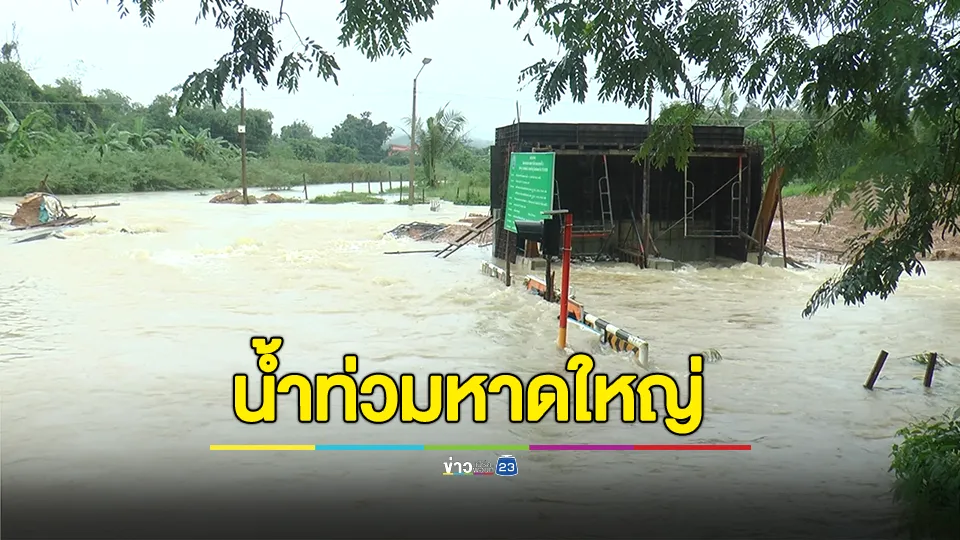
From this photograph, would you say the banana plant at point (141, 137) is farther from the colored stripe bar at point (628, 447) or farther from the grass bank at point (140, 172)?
the colored stripe bar at point (628, 447)

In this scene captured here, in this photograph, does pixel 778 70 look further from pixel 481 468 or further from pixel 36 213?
pixel 36 213

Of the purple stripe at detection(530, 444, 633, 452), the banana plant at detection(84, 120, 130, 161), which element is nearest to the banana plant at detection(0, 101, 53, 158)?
the banana plant at detection(84, 120, 130, 161)

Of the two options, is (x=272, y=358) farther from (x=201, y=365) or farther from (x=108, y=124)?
(x=108, y=124)

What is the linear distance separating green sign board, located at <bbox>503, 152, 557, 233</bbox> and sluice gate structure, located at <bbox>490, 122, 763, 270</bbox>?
1852mm

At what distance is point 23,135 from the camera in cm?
3547

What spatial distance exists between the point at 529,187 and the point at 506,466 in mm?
8237

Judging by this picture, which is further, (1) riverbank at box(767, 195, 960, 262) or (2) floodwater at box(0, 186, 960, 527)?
(1) riverbank at box(767, 195, 960, 262)

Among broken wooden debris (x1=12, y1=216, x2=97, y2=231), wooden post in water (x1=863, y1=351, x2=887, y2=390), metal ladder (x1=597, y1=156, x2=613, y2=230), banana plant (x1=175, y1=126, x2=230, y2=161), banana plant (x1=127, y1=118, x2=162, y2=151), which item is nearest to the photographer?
wooden post in water (x1=863, y1=351, x2=887, y2=390)

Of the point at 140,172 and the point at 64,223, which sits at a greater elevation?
the point at 140,172

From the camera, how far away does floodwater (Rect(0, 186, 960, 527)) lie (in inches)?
213

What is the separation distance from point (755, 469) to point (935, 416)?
2.24m

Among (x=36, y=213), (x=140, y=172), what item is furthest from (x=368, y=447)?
(x=140, y=172)

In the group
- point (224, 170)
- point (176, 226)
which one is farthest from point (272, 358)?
point (224, 170)

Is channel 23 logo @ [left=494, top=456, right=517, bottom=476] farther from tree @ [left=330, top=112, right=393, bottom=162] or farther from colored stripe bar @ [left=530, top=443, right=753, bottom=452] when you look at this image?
tree @ [left=330, top=112, right=393, bottom=162]
